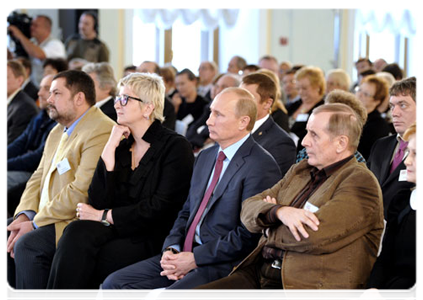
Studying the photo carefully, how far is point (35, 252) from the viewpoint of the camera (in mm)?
3219

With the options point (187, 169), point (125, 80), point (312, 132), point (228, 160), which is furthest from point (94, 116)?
point (312, 132)

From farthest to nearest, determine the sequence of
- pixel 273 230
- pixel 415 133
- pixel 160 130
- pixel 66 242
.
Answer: pixel 160 130
pixel 66 242
pixel 273 230
pixel 415 133

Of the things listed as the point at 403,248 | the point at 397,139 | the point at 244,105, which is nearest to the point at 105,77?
the point at 244,105

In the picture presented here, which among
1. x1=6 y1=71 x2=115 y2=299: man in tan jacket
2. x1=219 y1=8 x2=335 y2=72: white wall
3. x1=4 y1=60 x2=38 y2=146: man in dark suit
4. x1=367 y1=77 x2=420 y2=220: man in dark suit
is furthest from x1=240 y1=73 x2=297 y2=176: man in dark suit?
x1=219 y1=8 x2=335 y2=72: white wall

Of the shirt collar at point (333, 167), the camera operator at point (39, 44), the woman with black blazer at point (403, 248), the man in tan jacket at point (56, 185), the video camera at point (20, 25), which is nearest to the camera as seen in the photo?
the woman with black blazer at point (403, 248)

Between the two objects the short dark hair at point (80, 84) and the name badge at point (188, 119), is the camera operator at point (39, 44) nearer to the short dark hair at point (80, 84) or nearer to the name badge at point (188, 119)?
the name badge at point (188, 119)

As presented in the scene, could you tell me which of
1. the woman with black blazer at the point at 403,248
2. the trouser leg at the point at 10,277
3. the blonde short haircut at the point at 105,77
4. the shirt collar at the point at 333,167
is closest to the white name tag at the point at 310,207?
the shirt collar at the point at 333,167

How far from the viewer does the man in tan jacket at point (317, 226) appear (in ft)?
7.28

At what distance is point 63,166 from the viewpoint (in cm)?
344

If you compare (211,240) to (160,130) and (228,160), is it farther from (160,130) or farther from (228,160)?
(160,130)

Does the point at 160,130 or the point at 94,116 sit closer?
the point at 160,130

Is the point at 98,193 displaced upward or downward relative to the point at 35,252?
upward

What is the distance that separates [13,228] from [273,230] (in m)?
1.75

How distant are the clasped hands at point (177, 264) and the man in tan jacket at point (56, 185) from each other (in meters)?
0.75
